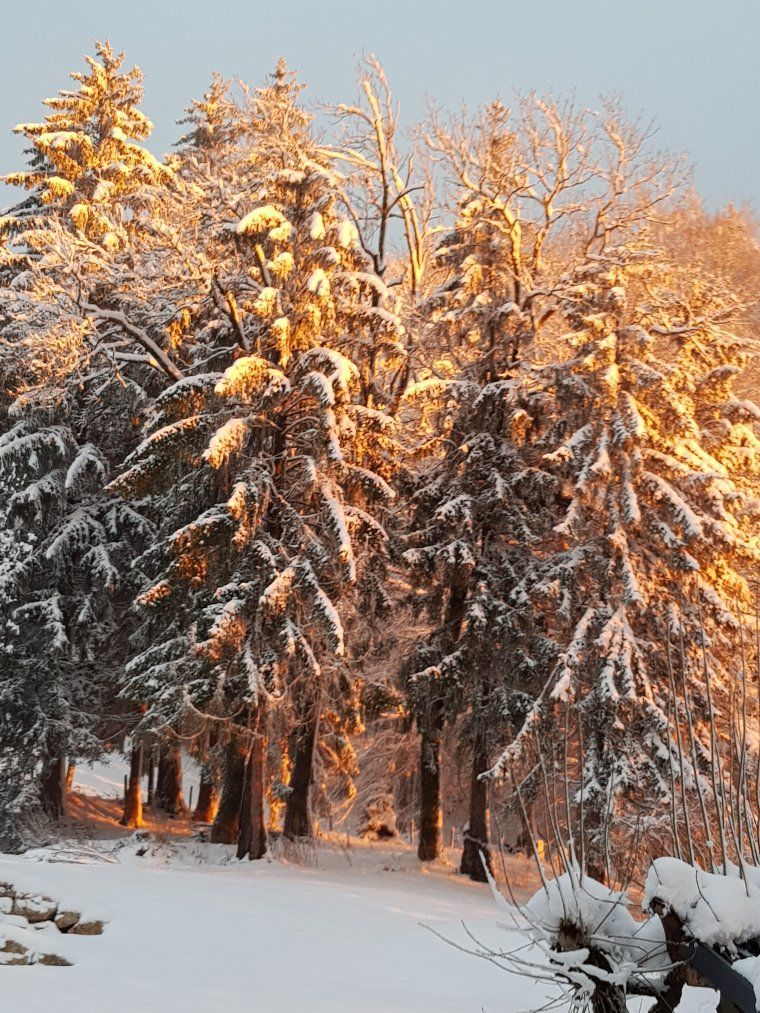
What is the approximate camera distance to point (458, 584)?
20.3 metres

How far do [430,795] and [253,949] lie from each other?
9.40 metres

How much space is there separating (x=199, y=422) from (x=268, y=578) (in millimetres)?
3084

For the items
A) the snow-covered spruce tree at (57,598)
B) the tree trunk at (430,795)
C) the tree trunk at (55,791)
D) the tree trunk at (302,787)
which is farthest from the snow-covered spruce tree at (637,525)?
the tree trunk at (55,791)

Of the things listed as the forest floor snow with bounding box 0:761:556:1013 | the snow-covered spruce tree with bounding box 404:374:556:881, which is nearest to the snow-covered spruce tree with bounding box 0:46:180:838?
the forest floor snow with bounding box 0:761:556:1013

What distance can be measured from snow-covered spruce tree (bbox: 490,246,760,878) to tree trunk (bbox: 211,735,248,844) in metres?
5.94

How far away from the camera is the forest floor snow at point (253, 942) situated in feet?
30.2

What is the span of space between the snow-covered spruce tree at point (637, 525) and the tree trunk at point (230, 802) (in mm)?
5940

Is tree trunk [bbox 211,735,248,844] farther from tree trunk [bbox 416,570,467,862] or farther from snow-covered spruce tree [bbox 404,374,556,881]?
snow-covered spruce tree [bbox 404,374,556,881]

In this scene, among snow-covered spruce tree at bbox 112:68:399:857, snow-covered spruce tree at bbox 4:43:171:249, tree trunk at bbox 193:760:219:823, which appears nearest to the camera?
snow-covered spruce tree at bbox 112:68:399:857

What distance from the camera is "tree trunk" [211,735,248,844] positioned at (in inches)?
795

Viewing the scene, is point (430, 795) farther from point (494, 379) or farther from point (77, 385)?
point (77, 385)

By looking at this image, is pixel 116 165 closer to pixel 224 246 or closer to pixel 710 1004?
pixel 224 246

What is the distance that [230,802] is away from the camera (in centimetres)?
2066

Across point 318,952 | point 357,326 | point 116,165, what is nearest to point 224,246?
point 357,326
